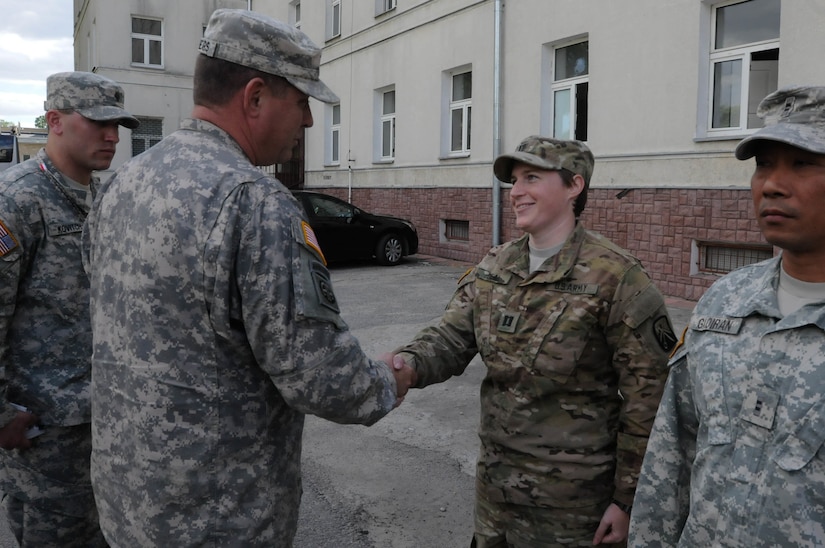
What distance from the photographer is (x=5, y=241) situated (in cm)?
263

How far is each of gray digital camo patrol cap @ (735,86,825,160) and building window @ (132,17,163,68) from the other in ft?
87.1

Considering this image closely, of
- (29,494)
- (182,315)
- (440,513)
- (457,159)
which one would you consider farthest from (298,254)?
(457,159)

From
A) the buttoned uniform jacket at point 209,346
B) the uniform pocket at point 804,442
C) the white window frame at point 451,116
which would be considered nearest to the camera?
the uniform pocket at point 804,442

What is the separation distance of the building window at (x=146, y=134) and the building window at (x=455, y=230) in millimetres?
14380

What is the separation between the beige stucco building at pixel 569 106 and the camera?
29.6ft

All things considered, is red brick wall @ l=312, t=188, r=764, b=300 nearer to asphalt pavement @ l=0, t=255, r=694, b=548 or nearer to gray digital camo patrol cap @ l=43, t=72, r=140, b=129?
asphalt pavement @ l=0, t=255, r=694, b=548

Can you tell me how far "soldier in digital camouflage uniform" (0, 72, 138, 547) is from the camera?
8.90 feet

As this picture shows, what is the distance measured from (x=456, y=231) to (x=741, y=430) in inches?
511

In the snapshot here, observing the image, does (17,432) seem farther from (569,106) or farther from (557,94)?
(557,94)

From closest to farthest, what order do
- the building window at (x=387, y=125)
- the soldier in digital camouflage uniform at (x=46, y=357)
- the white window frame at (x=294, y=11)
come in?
the soldier in digital camouflage uniform at (x=46, y=357) < the building window at (x=387, y=125) < the white window frame at (x=294, y=11)

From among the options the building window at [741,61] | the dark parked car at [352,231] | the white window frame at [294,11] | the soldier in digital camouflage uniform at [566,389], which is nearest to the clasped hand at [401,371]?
the soldier in digital camouflage uniform at [566,389]

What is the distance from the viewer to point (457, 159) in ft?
46.4

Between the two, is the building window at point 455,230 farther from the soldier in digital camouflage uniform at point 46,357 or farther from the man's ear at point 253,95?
the man's ear at point 253,95

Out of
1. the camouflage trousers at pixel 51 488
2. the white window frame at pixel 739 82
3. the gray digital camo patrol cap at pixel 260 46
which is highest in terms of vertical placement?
the white window frame at pixel 739 82
